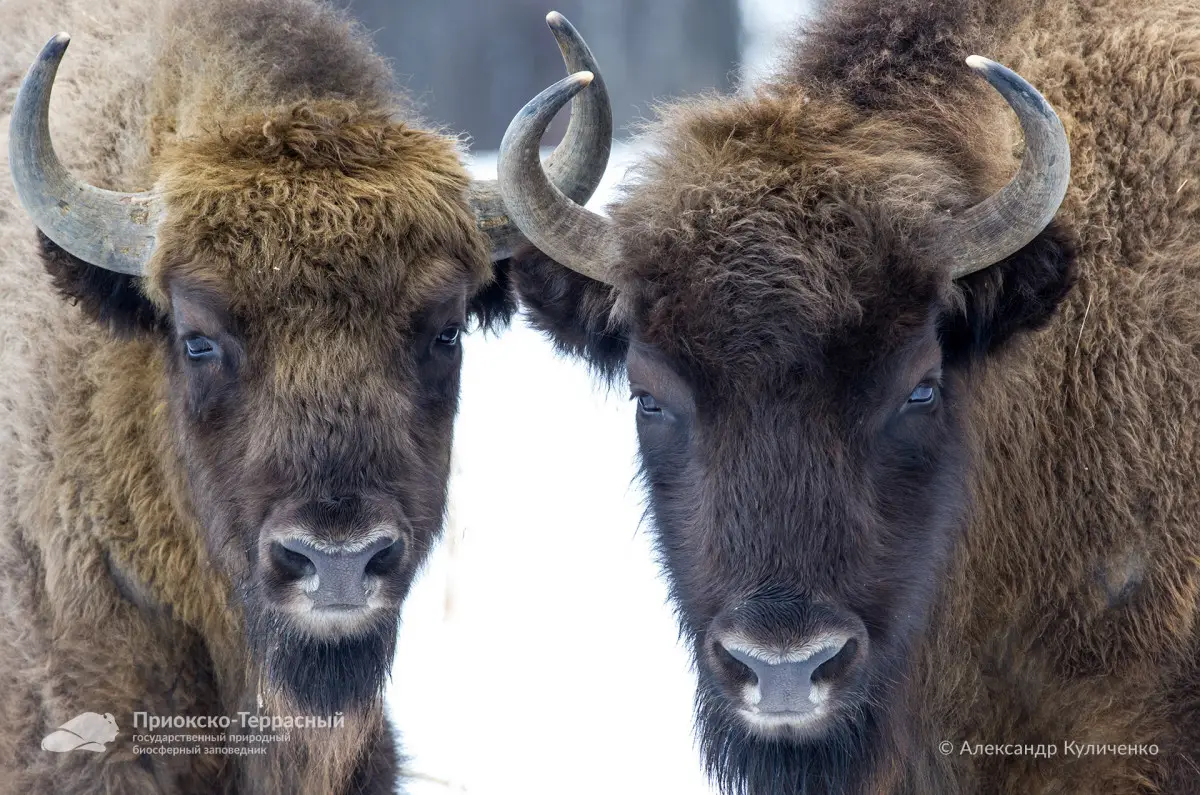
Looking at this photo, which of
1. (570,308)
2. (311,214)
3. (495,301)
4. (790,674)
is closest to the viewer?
(790,674)

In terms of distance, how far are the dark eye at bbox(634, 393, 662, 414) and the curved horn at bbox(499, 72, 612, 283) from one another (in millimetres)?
391

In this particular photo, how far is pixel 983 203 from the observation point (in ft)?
12.6

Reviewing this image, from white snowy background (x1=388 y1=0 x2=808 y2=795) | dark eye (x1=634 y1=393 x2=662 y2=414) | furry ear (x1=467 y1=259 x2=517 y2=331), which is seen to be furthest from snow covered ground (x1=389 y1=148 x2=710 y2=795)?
dark eye (x1=634 y1=393 x2=662 y2=414)

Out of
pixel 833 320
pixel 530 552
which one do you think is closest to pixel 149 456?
pixel 833 320

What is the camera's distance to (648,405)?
414 centimetres

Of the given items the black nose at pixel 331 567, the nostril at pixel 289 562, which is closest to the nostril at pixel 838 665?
the black nose at pixel 331 567

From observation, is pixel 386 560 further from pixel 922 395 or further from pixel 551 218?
pixel 922 395

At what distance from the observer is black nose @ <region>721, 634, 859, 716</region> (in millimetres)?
3504

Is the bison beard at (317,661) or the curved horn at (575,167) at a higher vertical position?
the curved horn at (575,167)

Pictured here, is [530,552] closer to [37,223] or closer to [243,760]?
[243,760]

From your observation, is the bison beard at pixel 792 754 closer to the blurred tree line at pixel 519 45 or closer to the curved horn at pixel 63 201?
the curved horn at pixel 63 201

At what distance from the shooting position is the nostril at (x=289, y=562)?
Result: 13.5 ft

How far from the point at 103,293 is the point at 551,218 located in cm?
157

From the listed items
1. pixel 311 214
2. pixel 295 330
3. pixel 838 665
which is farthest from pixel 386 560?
pixel 838 665
